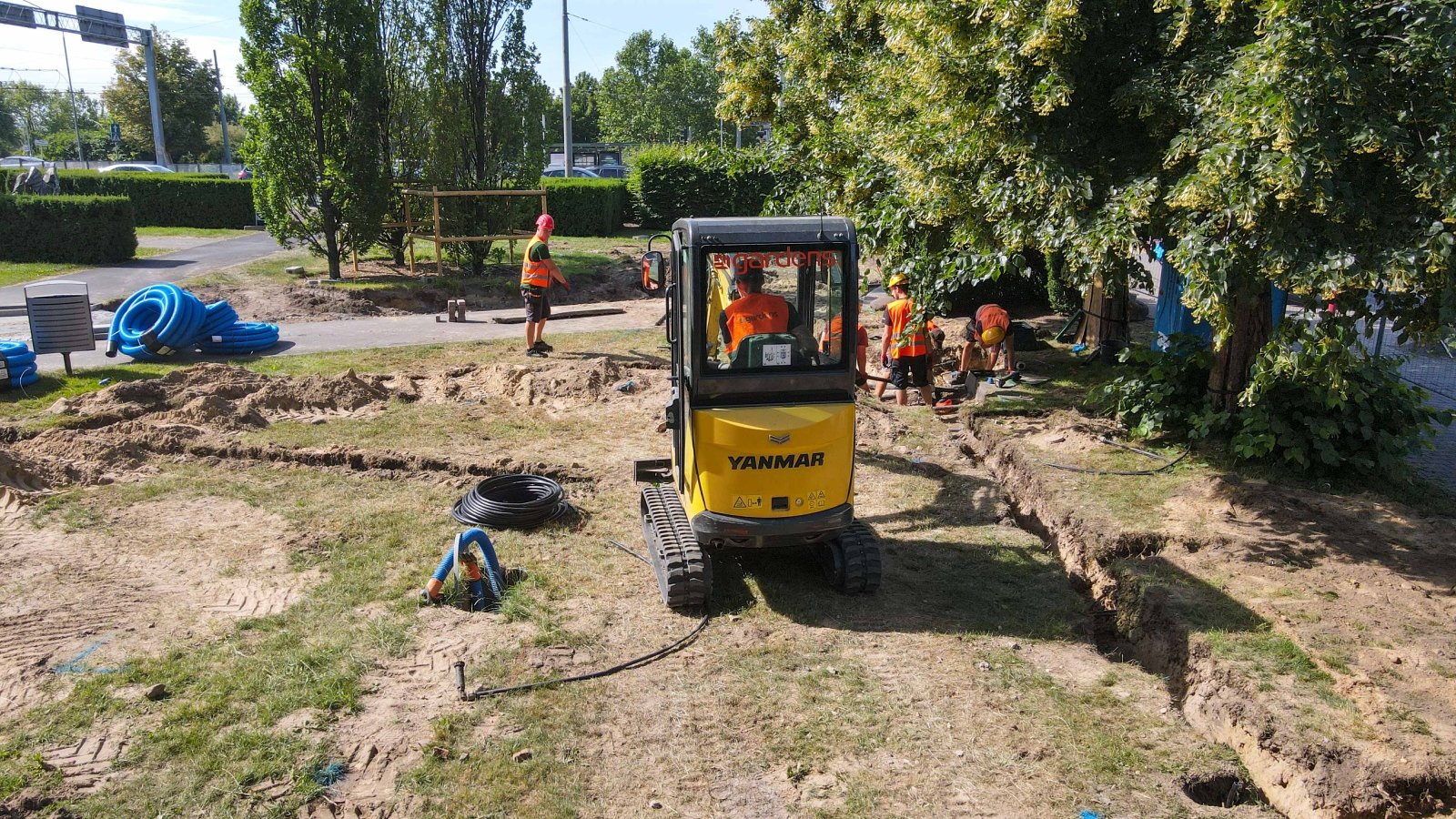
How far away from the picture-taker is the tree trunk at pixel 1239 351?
30.7ft

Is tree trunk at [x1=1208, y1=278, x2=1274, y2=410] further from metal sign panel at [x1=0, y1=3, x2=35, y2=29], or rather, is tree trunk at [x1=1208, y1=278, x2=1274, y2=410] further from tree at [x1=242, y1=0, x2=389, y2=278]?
metal sign panel at [x1=0, y1=3, x2=35, y2=29]

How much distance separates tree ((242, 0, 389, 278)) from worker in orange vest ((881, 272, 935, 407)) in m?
12.1

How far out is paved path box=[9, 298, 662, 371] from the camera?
14.6 meters

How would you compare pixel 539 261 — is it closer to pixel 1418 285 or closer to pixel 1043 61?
pixel 1043 61

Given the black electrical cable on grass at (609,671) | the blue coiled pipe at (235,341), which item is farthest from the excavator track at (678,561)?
the blue coiled pipe at (235,341)

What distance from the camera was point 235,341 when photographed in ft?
46.9

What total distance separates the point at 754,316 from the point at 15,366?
9912 mm

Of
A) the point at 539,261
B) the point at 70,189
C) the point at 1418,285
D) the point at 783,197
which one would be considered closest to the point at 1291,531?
the point at 1418,285

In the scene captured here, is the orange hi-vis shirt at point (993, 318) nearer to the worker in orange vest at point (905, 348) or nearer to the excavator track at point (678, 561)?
Result: the worker in orange vest at point (905, 348)

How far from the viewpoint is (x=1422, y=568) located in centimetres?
732

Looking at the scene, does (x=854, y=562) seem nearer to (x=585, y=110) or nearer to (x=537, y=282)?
(x=537, y=282)

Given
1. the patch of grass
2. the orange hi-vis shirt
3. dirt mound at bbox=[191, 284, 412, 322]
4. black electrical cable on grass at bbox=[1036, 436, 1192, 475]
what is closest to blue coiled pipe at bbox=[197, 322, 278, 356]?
dirt mound at bbox=[191, 284, 412, 322]

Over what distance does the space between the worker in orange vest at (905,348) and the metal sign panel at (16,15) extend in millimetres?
39536

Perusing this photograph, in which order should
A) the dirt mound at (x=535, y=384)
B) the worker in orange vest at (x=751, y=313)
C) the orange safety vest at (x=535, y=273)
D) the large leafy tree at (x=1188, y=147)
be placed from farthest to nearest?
the orange safety vest at (x=535, y=273) < the dirt mound at (x=535, y=384) < the worker in orange vest at (x=751, y=313) < the large leafy tree at (x=1188, y=147)
